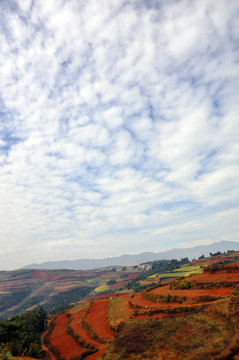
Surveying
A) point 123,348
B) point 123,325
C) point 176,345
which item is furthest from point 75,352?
point 176,345

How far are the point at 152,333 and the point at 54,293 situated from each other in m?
108

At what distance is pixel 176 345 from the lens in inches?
593

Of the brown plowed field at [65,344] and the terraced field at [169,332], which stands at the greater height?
the terraced field at [169,332]

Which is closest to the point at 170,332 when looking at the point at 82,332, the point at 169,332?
the point at 169,332

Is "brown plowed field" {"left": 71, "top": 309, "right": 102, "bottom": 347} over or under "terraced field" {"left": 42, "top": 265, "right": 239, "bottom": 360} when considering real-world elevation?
under

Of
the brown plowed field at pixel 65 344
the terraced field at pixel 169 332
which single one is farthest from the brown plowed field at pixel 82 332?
the brown plowed field at pixel 65 344

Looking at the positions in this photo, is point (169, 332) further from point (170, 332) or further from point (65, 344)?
point (65, 344)

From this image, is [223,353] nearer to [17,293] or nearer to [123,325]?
[123,325]

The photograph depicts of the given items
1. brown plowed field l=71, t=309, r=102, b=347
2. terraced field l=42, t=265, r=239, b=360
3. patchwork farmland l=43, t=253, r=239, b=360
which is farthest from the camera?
brown plowed field l=71, t=309, r=102, b=347

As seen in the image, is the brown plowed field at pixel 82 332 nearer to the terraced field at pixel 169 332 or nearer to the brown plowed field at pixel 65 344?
the terraced field at pixel 169 332

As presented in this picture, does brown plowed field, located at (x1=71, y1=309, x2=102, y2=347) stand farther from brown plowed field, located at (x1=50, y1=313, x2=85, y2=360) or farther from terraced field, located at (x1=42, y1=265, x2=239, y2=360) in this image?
brown plowed field, located at (x1=50, y1=313, x2=85, y2=360)

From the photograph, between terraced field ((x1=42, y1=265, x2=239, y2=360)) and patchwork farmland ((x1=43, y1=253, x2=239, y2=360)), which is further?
terraced field ((x1=42, y1=265, x2=239, y2=360))

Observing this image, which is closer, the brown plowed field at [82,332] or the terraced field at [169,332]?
the terraced field at [169,332]

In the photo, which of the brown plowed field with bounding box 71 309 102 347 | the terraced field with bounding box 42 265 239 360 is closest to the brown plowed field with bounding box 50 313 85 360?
the terraced field with bounding box 42 265 239 360
